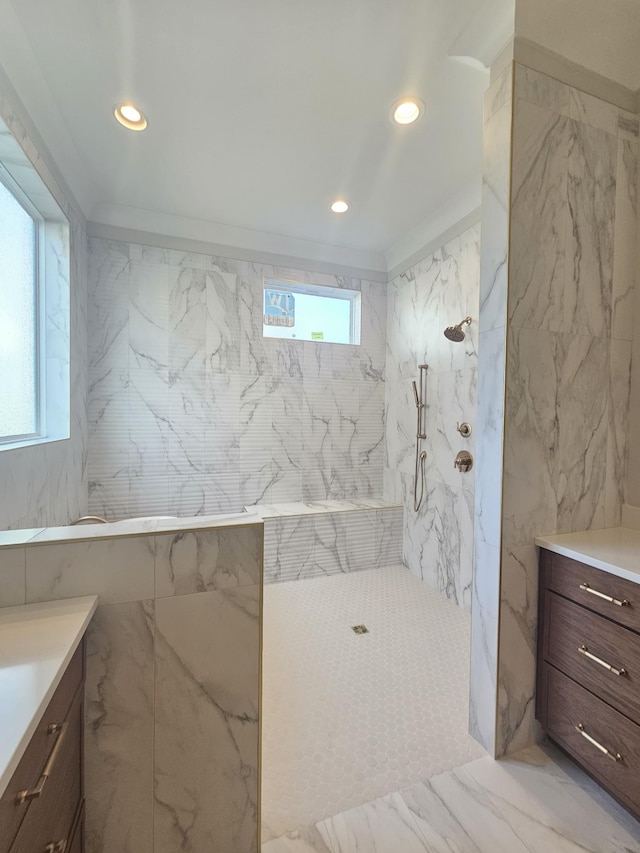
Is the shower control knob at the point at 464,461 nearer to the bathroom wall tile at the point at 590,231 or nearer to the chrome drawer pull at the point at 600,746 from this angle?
the bathroom wall tile at the point at 590,231

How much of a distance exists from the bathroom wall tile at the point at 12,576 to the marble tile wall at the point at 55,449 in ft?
2.39

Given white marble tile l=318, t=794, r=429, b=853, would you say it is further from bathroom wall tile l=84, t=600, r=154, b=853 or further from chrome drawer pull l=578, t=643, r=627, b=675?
chrome drawer pull l=578, t=643, r=627, b=675

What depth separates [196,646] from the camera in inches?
39.4

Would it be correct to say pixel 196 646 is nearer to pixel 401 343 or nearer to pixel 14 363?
pixel 14 363

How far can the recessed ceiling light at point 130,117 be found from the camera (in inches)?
70.7

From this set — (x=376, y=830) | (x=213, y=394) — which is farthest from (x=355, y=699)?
(x=213, y=394)

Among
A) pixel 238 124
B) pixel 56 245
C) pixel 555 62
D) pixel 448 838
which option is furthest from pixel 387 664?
pixel 56 245

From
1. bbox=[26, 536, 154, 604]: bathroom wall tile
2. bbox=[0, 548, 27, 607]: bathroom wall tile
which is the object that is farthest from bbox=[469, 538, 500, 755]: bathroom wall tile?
bbox=[0, 548, 27, 607]: bathroom wall tile

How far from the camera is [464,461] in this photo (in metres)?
2.44

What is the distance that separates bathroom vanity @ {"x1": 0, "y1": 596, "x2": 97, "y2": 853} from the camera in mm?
588

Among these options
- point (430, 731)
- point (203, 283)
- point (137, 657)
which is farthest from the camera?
point (203, 283)

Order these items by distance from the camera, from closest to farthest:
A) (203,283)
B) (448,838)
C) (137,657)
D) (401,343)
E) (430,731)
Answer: (137,657)
(448,838)
(430,731)
(203,283)
(401,343)

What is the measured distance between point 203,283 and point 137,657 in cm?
272

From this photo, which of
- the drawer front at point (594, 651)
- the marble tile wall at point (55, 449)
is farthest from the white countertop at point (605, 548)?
the marble tile wall at point (55, 449)
